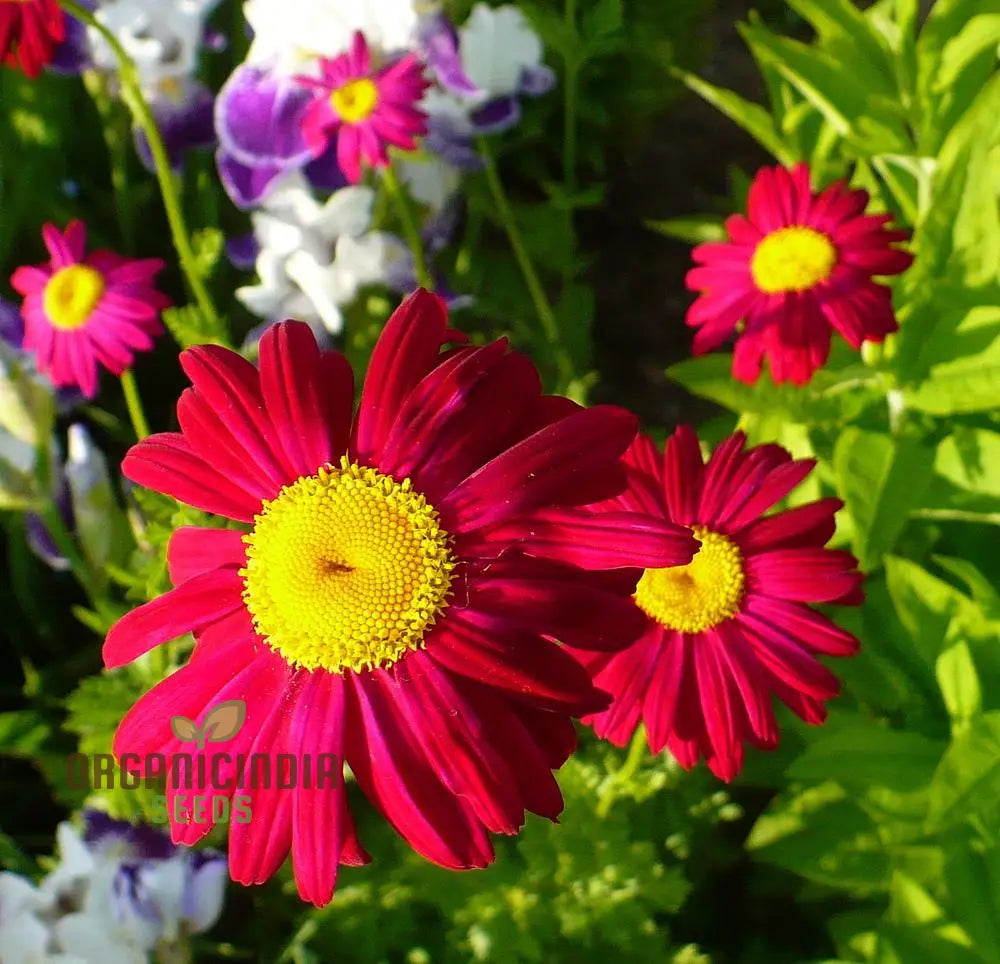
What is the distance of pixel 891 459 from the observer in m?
0.77

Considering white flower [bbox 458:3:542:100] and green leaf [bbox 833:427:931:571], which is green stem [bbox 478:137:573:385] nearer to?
white flower [bbox 458:3:542:100]

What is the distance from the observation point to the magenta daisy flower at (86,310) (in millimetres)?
702

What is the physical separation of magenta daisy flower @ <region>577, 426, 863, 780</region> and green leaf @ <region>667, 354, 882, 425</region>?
0.25 meters

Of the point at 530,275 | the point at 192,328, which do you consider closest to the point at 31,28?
the point at 192,328

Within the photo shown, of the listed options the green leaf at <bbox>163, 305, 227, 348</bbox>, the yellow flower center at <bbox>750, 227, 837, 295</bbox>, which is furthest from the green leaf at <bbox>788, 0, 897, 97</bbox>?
the green leaf at <bbox>163, 305, 227, 348</bbox>

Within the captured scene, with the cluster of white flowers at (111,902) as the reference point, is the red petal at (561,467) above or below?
above

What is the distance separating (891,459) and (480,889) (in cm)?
51

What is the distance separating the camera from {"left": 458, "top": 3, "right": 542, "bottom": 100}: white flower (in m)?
0.86

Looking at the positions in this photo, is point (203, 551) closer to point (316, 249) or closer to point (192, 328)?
point (192, 328)

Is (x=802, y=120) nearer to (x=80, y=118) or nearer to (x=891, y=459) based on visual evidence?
(x=891, y=459)

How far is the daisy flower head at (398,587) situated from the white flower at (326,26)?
1.70 ft

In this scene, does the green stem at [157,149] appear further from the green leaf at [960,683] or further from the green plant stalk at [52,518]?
the green leaf at [960,683]

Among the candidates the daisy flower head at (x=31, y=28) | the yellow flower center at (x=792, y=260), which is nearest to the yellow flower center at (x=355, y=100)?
the daisy flower head at (x=31, y=28)

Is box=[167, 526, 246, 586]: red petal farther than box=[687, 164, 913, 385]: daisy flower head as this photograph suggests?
No
